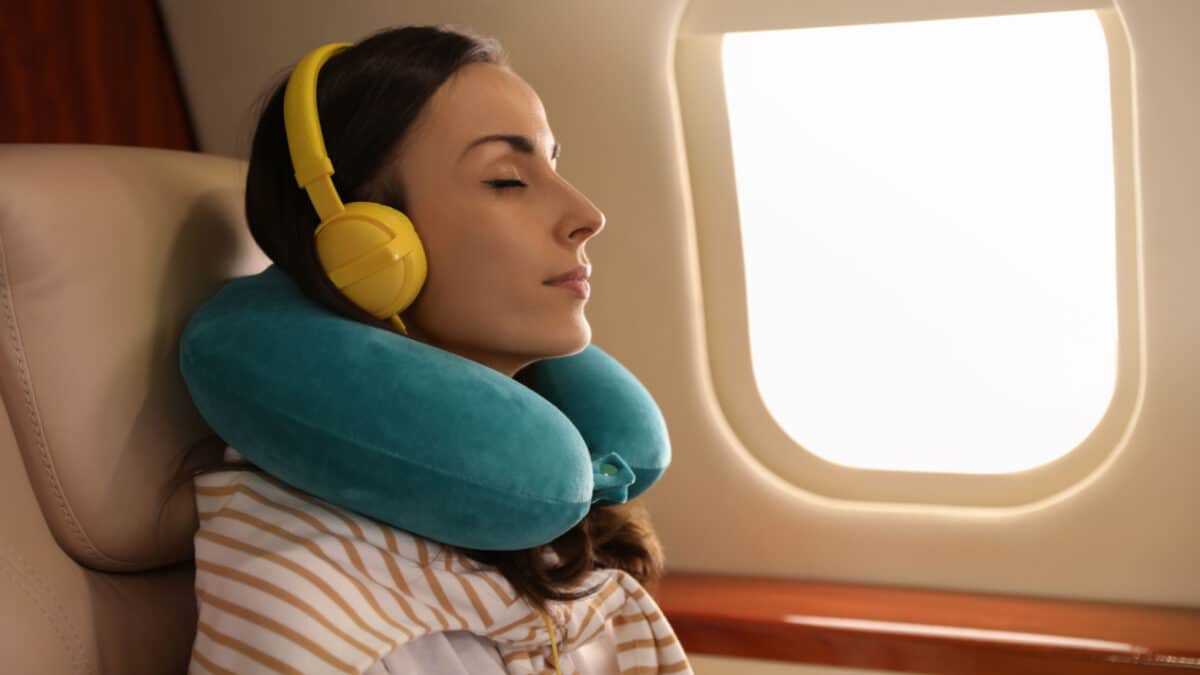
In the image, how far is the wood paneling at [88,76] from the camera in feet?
5.20

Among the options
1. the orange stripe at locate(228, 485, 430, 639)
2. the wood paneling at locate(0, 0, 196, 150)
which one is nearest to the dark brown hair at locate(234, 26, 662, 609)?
the orange stripe at locate(228, 485, 430, 639)

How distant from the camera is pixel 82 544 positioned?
3.85ft

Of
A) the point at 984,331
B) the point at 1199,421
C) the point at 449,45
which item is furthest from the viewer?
the point at 984,331

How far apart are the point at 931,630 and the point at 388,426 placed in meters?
1.05

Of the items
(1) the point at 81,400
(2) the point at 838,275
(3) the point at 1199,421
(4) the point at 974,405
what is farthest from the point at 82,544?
(3) the point at 1199,421

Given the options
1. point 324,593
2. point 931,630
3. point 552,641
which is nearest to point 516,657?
point 552,641

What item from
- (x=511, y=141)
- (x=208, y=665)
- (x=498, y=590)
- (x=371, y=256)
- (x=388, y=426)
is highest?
(x=511, y=141)

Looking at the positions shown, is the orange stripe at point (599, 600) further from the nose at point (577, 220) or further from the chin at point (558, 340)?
the nose at point (577, 220)

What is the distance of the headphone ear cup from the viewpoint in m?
1.17

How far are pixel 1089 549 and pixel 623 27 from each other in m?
1.07

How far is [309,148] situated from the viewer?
1.20m

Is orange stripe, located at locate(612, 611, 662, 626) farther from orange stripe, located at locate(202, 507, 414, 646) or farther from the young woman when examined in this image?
orange stripe, located at locate(202, 507, 414, 646)

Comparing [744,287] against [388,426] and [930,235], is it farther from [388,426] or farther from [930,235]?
[388,426]

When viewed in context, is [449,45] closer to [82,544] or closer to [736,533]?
[82,544]
